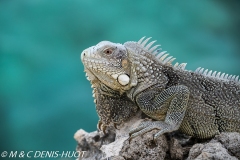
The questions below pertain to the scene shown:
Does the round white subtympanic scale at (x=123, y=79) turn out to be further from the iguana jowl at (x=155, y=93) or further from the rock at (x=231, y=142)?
the rock at (x=231, y=142)

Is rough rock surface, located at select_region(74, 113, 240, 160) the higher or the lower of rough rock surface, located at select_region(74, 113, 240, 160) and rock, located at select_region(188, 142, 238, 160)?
the higher

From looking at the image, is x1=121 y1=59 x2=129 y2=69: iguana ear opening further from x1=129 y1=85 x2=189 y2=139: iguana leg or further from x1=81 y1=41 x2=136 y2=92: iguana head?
x1=129 y1=85 x2=189 y2=139: iguana leg

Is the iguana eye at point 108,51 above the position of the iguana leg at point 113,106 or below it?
above

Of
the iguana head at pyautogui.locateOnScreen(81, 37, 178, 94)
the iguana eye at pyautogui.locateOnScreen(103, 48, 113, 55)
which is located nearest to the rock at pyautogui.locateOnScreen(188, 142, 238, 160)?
the iguana head at pyautogui.locateOnScreen(81, 37, 178, 94)

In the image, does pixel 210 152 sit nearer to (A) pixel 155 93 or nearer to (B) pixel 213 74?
(A) pixel 155 93

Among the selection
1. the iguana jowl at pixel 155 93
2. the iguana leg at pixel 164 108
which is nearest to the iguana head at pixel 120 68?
the iguana jowl at pixel 155 93

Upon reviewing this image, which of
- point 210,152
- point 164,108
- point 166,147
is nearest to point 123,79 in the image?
point 164,108

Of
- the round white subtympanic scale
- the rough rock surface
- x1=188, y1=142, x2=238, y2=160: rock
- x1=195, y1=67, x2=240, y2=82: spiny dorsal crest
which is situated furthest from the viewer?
x1=195, y1=67, x2=240, y2=82: spiny dorsal crest
